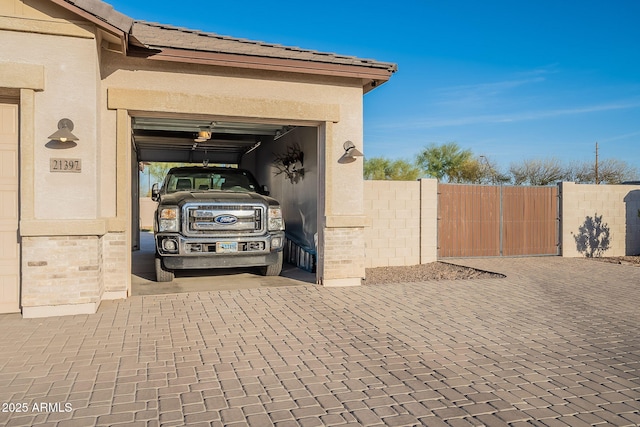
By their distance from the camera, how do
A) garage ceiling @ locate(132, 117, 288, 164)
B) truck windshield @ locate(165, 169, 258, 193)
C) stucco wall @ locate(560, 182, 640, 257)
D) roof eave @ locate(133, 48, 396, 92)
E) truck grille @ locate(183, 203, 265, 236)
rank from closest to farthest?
1. roof eave @ locate(133, 48, 396, 92)
2. truck grille @ locate(183, 203, 265, 236)
3. truck windshield @ locate(165, 169, 258, 193)
4. garage ceiling @ locate(132, 117, 288, 164)
5. stucco wall @ locate(560, 182, 640, 257)

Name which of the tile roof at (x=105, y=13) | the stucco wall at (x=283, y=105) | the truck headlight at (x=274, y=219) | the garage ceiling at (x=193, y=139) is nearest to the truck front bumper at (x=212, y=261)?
Answer: the truck headlight at (x=274, y=219)


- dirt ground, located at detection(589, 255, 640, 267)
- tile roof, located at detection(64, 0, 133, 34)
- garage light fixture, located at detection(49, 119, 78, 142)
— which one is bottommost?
dirt ground, located at detection(589, 255, 640, 267)

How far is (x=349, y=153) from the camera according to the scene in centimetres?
841

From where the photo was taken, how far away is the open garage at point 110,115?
6.14 m

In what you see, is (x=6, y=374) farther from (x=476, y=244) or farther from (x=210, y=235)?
(x=476, y=244)

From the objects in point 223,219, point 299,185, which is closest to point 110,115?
point 223,219

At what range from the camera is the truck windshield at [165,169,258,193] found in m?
10.2

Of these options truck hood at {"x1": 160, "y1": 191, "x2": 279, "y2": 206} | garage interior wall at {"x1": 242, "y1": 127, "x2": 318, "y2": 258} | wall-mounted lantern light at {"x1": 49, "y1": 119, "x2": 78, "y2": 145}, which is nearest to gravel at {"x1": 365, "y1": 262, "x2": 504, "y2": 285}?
garage interior wall at {"x1": 242, "y1": 127, "x2": 318, "y2": 258}

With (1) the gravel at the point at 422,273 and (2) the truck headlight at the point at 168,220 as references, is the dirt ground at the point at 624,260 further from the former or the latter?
(2) the truck headlight at the point at 168,220

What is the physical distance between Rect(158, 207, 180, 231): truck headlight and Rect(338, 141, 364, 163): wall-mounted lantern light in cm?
300

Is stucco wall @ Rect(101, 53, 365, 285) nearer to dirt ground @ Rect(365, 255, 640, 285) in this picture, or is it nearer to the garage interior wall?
dirt ground @ Rect(365, 255, 640, 285)

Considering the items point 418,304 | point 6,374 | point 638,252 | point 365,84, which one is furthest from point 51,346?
point 638,252

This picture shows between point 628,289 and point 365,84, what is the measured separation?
5859 mm

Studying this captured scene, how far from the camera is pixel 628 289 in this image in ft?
27.8
